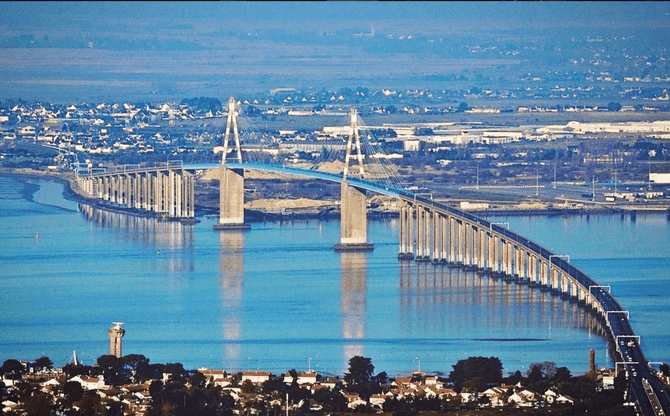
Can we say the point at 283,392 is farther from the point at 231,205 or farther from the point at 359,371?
the point at 231,205

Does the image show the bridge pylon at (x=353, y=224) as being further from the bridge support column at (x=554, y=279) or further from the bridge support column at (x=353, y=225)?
the bridge support column at (x=554, y=279)

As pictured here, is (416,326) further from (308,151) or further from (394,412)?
(308,151)

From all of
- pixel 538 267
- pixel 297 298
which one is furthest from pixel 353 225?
pixel 297 298

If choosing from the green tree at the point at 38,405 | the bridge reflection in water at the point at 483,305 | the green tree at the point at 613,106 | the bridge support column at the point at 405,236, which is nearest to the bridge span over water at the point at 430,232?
the bridge support column at the point at 405,236

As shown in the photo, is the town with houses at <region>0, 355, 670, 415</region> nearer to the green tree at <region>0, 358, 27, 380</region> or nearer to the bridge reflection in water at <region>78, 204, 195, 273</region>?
the green tree at <region>0, 358, 27, 380</region>

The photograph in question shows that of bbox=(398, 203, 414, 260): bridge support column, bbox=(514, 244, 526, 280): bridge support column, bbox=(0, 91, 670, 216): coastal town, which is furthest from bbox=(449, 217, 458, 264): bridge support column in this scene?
bbox=(0, 91, 670, 216): coastal town

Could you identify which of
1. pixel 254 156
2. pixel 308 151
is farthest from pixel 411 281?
pixel 308 151
